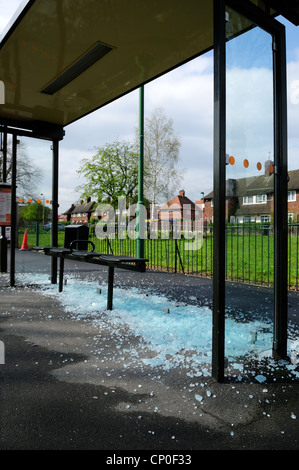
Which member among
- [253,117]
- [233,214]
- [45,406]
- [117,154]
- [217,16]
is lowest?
[45,406]

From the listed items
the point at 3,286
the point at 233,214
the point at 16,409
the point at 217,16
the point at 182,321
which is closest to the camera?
the point at 16,409

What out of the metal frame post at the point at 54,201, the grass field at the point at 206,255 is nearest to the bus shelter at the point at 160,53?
the metal frame post at the point at 54,201

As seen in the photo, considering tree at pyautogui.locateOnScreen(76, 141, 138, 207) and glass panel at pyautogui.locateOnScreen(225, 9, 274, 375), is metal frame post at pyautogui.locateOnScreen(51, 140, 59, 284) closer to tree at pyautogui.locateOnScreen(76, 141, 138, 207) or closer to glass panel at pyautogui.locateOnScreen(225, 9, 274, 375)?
glass panel at pyautogui.locateOnScreen(225, 9, 274, 375)

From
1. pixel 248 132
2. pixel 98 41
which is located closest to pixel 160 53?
pixel 98 41

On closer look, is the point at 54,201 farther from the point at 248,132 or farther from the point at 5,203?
the point at 248,132

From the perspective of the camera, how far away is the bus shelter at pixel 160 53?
2.66 metres

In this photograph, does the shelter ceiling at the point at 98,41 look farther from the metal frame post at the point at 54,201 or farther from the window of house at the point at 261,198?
the window of house at the point at 261,198

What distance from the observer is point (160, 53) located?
4234 millimetres

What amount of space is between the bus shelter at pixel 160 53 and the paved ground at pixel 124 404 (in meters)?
0.37

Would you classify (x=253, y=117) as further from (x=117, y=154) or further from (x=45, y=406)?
(x=117, y=154)

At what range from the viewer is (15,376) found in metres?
2.68

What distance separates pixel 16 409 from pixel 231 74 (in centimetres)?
292

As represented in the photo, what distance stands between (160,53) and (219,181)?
247 centimetres

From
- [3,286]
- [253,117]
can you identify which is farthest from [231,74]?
[3,286]
